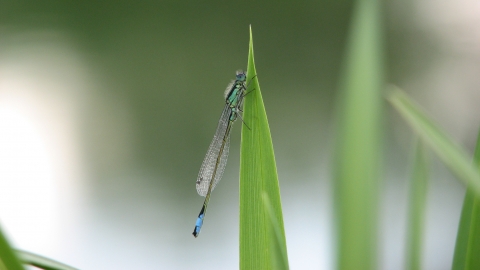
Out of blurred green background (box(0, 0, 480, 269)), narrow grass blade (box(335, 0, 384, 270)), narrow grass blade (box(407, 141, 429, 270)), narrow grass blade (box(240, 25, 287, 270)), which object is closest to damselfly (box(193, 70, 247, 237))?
narrow grass blade (box(240, 25, 287, 270))

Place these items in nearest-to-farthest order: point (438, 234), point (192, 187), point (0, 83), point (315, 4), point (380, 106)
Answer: point (380, 106) → point (438, 234) → point (192, 187) → point (0, 83) → point (315, 4)

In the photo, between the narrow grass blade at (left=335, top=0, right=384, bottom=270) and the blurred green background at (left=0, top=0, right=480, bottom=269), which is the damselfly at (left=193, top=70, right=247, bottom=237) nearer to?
the narrow grass blade at (left=335, top=0, right=384, bottom=270)

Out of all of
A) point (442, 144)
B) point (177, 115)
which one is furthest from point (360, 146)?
point (177, 115)

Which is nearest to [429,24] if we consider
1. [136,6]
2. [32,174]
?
[136,6]

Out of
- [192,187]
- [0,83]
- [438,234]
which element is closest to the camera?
[438,234]

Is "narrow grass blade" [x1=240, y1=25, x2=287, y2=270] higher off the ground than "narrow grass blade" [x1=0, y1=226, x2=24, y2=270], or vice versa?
"narrow grass blade" [x1=240, y1=25, x2=287, y2=270]

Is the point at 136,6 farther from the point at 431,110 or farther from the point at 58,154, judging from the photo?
the point at 431,110

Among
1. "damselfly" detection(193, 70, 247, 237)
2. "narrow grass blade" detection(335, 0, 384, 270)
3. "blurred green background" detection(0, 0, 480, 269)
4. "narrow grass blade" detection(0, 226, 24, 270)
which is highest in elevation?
"blurred green background" detection(0, 0, 480, 269)

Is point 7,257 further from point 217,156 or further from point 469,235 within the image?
point 217,156
